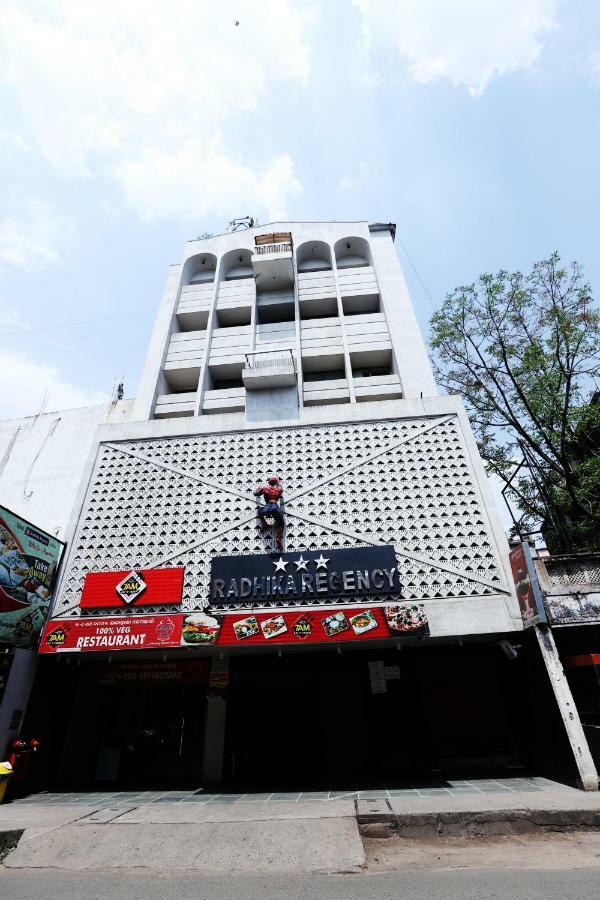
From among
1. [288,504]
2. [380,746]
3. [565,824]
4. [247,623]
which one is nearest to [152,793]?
[247,623]

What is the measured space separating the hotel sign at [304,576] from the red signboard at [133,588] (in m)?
1.11

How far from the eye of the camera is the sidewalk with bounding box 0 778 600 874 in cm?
604

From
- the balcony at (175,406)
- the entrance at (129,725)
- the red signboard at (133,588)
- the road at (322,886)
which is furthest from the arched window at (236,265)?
the road at (322,886)

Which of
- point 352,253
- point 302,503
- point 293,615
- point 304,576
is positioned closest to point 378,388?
point 302,503

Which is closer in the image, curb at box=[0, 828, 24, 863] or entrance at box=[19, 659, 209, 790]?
curb at box=[0, 828, 24, 863]

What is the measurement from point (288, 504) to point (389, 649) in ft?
16.7

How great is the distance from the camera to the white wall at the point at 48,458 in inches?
712

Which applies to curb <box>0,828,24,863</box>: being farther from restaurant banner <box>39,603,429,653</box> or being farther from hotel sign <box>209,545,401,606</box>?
hotel sign <box>209,545,401,606</box>

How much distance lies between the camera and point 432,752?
448 inches

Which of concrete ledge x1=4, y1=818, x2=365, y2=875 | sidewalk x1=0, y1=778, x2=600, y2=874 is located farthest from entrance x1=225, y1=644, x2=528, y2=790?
concrete ledge x1=4, y1=818, x2=365, y2=875

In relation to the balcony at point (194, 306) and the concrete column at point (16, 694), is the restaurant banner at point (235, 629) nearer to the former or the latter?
the concrete column at point (16, 694)

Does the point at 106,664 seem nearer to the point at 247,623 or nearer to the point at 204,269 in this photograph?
the point at 247,623

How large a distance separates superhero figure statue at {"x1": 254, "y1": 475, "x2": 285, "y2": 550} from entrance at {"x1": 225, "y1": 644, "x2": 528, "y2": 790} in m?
3.65

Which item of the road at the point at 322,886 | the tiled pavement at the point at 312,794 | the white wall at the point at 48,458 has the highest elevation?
the white wall at the point at 48,458
